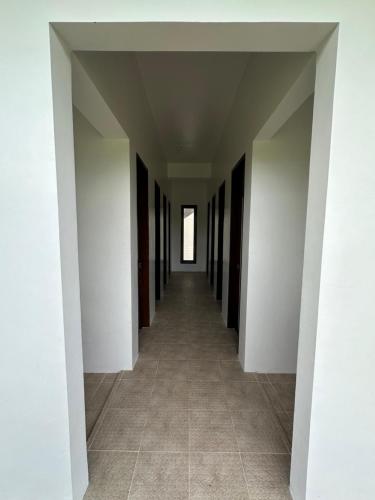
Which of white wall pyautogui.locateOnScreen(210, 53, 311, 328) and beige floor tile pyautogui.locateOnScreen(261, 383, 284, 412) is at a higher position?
white wall pyautogui.locateOnScreen(210, 53, 311, 328)

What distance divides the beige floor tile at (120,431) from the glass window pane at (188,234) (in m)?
6.62

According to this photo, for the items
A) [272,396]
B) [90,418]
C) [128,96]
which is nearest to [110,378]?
[90,418]

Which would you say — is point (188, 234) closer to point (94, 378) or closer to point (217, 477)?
point (94, 378)

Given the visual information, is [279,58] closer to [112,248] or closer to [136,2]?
[136,2]

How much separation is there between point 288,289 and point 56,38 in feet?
8.33

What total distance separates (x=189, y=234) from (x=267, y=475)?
726 centimetres

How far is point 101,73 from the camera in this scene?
165 cm

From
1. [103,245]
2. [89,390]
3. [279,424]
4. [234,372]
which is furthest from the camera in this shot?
[234,372]

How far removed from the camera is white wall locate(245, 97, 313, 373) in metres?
2.37

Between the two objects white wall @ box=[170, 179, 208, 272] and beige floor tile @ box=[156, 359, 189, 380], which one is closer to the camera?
beige floor tile @ box=[156, 359, 189, 380]

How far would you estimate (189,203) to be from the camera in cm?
830

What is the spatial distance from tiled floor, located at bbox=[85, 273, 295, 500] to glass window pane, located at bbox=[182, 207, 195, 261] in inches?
218

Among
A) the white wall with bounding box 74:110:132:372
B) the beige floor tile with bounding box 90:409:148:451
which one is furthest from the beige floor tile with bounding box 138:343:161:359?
the beige floor tile with bounding box 90:409:148:451

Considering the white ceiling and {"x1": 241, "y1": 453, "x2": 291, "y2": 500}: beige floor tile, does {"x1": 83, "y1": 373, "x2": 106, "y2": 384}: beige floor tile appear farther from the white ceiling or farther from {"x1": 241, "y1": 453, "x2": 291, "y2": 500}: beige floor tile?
the white ceiling
